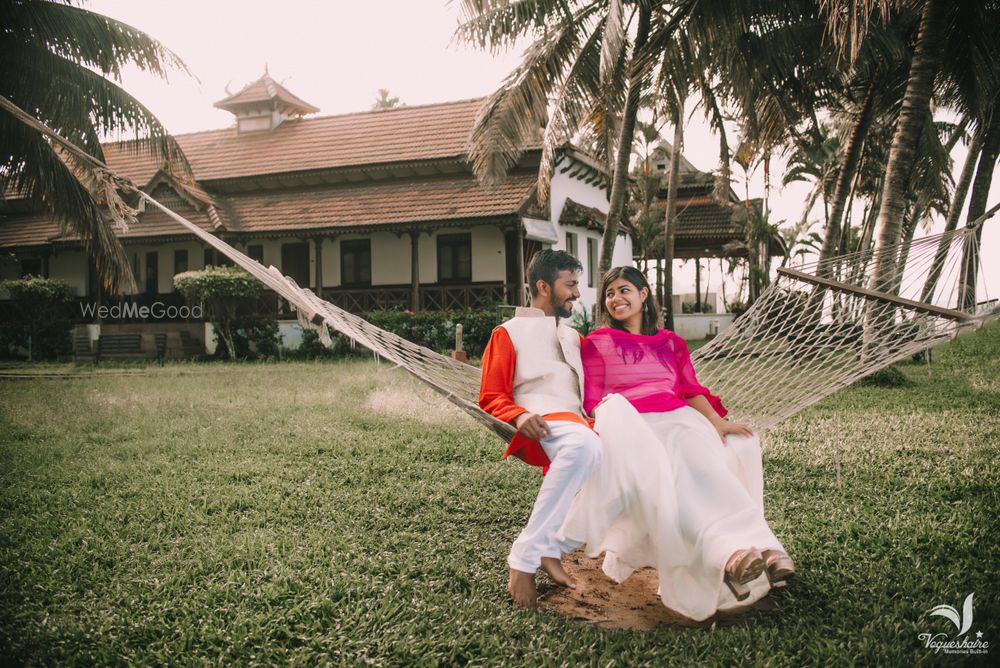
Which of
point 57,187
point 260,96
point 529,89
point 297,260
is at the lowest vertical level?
point 297,260

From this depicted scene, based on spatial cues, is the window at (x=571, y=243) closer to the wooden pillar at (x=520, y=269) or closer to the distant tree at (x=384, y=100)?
the wooden pillar at (x=520, y=269)

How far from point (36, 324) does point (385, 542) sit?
49.9ft

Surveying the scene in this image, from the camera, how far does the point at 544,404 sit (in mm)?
2908

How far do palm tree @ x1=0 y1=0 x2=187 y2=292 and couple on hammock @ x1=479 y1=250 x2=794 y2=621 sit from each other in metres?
7.11

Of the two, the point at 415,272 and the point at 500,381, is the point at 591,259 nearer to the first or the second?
the point at 415,272

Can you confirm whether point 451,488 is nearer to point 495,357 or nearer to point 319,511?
point 319,511

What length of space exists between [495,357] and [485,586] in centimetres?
90

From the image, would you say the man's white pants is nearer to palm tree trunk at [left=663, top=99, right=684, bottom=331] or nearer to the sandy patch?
the sandy patch

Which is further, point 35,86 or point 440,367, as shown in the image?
point 35,86

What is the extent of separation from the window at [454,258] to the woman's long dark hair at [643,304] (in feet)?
45.0

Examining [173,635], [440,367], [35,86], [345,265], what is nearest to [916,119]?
[440,367]

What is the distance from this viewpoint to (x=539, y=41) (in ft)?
28.3

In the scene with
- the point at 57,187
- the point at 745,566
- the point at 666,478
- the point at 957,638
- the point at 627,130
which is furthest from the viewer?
A: the point at 57,187

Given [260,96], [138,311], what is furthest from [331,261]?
[260,96]
